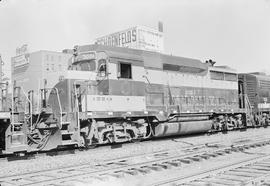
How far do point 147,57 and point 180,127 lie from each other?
3637 mm

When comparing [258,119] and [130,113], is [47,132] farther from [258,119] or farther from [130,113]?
[258,119]

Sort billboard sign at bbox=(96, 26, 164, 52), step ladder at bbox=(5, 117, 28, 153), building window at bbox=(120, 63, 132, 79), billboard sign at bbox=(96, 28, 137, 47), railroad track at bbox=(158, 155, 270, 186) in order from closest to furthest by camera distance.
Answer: railroad track at bbox=(158, 155, 270, 186) → step ladder at bbox=(5, 117, 28, 153) → building window at bbox=(120, 63, 132, 79) → billboard sign at bbox=(96, 26, 164, 52) → billboard sign at bbox=(96, 28, 137, 47)

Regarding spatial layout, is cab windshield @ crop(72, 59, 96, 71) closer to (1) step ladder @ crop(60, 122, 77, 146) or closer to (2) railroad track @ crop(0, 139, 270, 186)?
(1) step ladder @ crop(60, 122, 77, 146)

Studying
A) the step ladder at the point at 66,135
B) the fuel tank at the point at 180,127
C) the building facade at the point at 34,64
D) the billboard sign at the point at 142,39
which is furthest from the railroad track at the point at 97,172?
the billboard sign at the point at 142,39

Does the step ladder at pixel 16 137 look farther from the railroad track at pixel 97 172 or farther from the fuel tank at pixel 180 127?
the fuel tank at pixel 180 127

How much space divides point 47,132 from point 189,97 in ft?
26.1

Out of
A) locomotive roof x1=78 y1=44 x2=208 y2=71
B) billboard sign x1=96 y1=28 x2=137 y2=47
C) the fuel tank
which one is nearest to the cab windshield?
locomotive roof x1=78 y1=44 x2=208 y2=71

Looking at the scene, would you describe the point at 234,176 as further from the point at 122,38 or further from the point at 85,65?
the point at 122,38

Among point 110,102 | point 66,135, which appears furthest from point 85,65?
point 66,135

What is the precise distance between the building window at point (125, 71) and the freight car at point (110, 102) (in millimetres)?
20

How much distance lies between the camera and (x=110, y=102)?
41.8ft

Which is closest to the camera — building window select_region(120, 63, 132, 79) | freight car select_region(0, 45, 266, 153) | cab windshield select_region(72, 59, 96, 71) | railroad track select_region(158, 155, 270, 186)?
railroad track select_region(158, 155, 270, 186)

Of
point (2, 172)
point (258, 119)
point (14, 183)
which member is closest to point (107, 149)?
point (2, 172)

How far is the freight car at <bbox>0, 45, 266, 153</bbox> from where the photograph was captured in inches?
439
